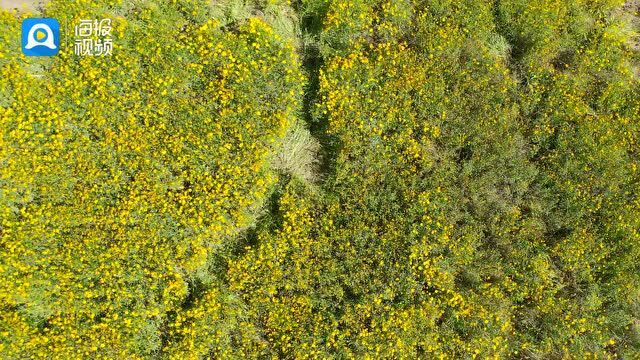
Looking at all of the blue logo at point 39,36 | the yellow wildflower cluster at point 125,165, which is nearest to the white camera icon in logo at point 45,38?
the blue logo at point 39,36

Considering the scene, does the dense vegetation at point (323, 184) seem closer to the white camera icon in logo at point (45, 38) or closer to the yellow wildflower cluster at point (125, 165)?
the yellow wildflower cluster at point (125, 165)

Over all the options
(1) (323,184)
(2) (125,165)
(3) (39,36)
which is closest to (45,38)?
(3) (39,36)

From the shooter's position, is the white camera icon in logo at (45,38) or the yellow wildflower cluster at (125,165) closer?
the yellow wildflower cluster at (125,165)

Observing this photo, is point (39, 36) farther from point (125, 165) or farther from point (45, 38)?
point (125, 165)

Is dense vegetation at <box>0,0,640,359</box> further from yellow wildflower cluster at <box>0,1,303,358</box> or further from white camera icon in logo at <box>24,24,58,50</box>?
white camera icon in logo at <box>24,24,58,50</box>

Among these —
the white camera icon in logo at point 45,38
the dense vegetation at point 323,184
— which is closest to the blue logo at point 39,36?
the white camera icon in logo at point 45,38

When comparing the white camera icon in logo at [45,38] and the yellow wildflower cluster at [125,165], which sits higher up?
the white camera icon in logo at [45,38]
